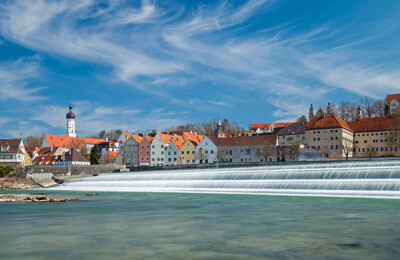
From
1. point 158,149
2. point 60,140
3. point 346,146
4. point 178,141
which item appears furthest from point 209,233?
point 60,140

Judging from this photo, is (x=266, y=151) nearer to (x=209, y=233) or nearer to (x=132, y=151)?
(x=132, y=151)

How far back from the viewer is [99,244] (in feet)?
45.6

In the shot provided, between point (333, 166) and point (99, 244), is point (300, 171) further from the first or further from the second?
point (99, 244)

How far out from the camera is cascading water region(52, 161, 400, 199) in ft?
100.0

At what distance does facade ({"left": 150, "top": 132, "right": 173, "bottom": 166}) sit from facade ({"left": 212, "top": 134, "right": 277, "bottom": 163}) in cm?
1572

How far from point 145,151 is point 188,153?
14.3 metres

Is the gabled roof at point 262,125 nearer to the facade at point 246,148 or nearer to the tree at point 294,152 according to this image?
the facade at point 246,148

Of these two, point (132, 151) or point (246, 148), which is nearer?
point (246, 148)

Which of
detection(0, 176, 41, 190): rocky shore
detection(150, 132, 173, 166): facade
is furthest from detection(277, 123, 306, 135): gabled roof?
detection(0, 176, 41, 190): rocky shore

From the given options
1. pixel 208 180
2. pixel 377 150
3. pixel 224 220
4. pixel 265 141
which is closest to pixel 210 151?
pixel 265 141

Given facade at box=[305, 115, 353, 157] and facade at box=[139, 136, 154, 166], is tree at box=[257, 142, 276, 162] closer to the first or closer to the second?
facade at box=[305, 115, 353, 157]

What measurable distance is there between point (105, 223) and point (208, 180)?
83.3 ft

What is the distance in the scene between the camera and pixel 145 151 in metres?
106

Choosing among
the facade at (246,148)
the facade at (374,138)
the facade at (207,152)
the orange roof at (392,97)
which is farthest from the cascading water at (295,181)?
the orange roof at (392,97)
